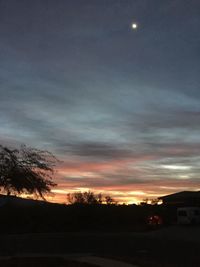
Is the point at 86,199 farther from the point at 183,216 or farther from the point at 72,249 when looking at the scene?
the point at 72,249

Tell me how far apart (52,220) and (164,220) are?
44.7ft

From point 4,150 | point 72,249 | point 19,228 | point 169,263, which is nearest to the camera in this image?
point 169,263

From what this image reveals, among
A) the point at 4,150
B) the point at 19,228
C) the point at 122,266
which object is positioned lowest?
the point at 122,266

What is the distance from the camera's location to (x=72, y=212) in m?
51.0

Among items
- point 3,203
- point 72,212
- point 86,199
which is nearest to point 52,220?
point 72,212

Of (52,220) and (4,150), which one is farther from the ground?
(4,150)

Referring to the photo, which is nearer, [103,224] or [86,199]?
[103,224]

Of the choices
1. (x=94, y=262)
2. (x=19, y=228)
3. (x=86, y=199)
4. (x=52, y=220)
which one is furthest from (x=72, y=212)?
(x=94, y=262)

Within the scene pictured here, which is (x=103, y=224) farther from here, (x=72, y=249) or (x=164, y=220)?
(x=72, y=249)

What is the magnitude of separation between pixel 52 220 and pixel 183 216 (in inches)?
531

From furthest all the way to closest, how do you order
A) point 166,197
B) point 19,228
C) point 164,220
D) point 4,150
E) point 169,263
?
point 166,197 < point 164,220 < point 19,228 < point 4,150 < point 169,263

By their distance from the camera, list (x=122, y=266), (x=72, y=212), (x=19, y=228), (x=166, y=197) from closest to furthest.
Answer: (x=122, y=266) < (x=19, y=228) < (x=72, y=212) < (x=166, y=197)

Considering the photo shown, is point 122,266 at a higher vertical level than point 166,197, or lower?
lower

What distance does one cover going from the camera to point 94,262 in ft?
61.6
